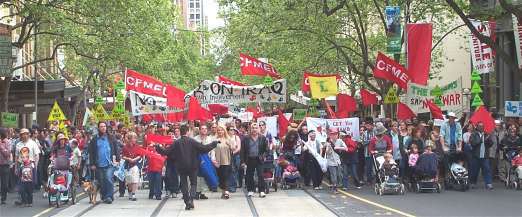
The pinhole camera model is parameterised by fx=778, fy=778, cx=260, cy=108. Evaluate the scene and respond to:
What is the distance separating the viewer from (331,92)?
2756 cm

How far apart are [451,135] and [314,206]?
18.5 ft

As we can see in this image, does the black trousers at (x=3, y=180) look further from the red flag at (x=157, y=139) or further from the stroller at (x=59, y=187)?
the red flag at (x=157, y=139)

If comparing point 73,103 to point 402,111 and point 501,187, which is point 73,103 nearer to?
point 402,111

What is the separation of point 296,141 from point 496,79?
15186mm

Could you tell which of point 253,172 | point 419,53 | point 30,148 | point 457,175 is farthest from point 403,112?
point 30,148

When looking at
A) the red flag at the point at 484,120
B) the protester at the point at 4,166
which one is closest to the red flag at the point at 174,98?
the protester at the point at 4,166

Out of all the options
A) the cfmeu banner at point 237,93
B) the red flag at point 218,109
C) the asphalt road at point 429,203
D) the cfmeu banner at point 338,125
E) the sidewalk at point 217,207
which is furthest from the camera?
the red flag at point 218,109

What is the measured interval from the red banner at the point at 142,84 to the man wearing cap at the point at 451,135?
9.38 m

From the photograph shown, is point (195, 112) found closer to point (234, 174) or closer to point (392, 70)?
point (234, 174)

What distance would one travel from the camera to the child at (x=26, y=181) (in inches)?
635

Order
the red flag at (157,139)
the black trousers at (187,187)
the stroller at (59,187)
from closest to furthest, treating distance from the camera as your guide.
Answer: the black trousers at (187,187) → the stroller at (59,187) → the red flag at (157,139)

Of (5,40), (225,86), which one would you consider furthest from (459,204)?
(5,40)

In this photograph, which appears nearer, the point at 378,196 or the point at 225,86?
the point at 378,196

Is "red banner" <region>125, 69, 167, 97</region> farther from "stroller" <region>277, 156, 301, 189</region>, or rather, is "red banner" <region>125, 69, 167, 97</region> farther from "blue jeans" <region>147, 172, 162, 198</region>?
"blue jeans" <region>147, 172, 162, 198</region>
